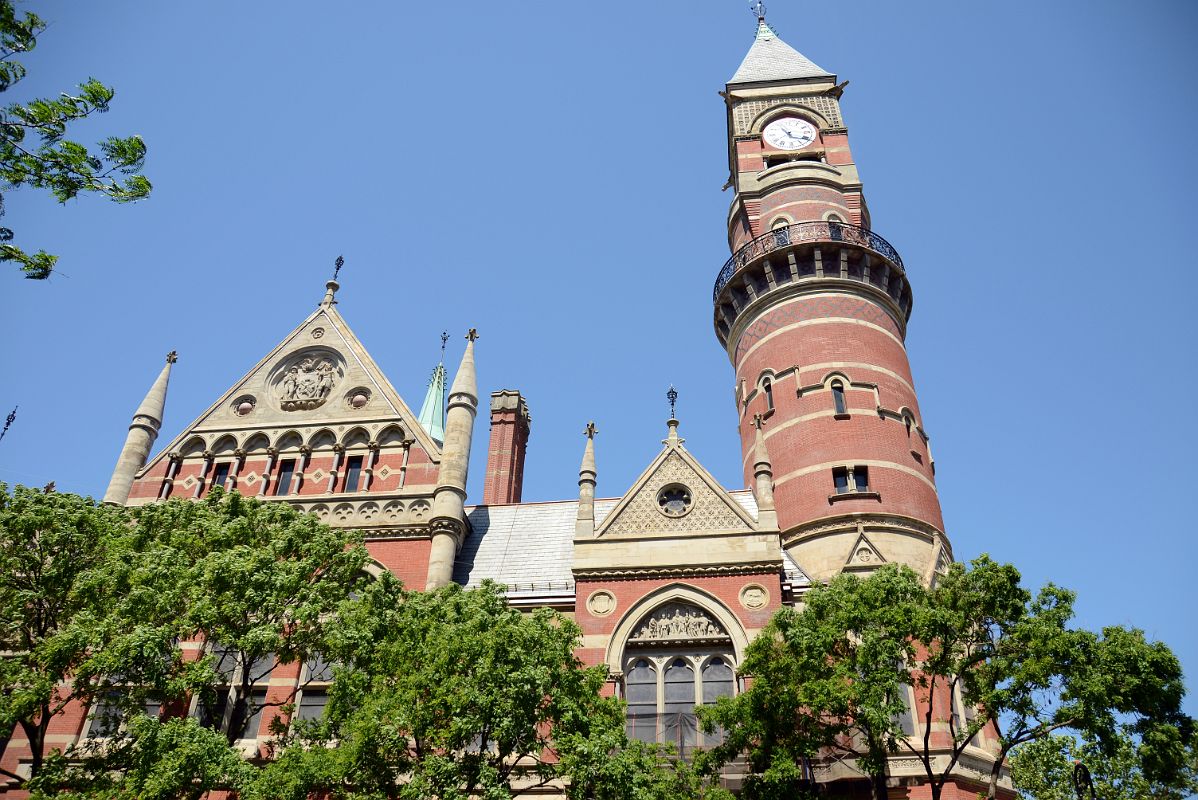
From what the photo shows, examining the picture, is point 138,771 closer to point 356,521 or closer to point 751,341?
point 356,521

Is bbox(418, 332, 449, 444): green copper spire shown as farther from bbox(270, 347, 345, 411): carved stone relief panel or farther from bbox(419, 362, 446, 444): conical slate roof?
bbox(270, 347, 345, 411): carved stone relief panel

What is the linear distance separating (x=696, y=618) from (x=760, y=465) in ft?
16.4

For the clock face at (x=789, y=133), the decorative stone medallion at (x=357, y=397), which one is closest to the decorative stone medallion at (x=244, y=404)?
the decorative stone medallion at (x=357, y=397)

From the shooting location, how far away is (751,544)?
22266 mm

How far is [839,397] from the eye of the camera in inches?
1143

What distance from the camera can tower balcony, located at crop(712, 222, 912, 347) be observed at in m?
31.8

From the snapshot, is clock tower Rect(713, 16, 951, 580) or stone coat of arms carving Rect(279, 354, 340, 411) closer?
clock tower Rect(713, 16, 951, 580)

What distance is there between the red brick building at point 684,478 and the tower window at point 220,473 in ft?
0.30

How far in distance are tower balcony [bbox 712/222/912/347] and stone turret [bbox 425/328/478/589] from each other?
1172 cm

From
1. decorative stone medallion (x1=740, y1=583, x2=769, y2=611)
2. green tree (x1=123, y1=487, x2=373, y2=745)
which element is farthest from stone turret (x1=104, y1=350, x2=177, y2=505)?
decorative stone medallion (x1=740, y1=583, x2=769, y2=611)

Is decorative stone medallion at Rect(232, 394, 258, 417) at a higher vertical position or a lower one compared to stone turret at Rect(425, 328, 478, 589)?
higher

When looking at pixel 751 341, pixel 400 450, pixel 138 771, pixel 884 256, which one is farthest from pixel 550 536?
pixel 884 256

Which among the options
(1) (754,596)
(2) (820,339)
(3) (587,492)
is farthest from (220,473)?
(2) (820,339)

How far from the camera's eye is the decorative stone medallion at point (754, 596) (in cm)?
2148
